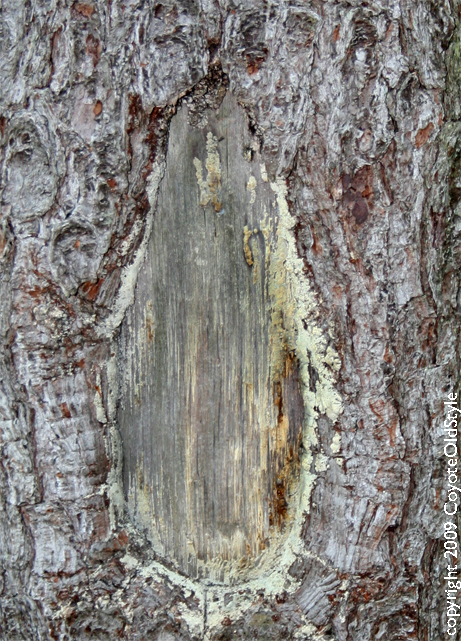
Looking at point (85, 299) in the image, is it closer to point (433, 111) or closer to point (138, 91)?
point (138, 91)

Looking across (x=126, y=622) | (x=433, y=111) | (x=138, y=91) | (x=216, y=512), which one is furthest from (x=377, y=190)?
(x=126, y=622)

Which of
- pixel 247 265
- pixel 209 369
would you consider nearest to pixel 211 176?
pixel 247 265

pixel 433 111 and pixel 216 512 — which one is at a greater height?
pixel 433 111

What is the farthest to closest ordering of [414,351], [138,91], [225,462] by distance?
1. [225,462]
2. [414,351]
3. [138,91]

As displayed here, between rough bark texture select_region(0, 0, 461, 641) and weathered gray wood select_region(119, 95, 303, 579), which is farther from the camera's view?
weathered gray wood select_region(119, 95, 303, 579)

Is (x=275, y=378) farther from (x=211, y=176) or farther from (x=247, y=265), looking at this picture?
(x=211, y=176)
